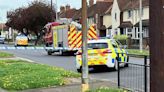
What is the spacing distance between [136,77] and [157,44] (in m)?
6.59

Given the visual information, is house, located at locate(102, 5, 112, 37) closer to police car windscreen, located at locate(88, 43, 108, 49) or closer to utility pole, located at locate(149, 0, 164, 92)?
police car windscreen, located at locate(88, 43, 108, 49)

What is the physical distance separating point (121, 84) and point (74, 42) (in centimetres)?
1809

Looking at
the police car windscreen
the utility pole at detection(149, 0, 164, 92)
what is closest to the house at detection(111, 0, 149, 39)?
the police car windscreen

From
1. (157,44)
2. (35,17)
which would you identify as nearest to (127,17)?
(35,17)

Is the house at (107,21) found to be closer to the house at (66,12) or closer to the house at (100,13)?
the house at (100,13)

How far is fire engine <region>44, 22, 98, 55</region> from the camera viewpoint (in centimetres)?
2873

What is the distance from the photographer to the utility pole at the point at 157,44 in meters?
3.14

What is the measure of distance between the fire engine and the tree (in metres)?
37.5

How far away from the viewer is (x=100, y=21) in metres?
72.2

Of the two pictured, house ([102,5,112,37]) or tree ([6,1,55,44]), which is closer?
house ([102,5,112,37])

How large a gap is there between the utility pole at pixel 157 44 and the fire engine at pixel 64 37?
77.7 feet

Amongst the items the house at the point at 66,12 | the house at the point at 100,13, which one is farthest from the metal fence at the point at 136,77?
the house at the point at 66,12

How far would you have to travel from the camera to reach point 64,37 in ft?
103

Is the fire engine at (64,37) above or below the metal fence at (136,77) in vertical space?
above
